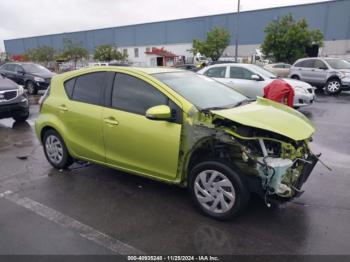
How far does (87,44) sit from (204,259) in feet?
257

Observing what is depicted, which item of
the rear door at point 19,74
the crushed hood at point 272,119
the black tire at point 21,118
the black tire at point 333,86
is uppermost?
the crushed hood at point 272,119

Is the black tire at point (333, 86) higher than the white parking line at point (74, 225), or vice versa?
the black tire at point (333, 86)

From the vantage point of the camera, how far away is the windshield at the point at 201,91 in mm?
3865

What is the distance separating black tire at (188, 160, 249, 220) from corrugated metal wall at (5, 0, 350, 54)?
5229cm

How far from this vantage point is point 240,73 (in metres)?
10.6

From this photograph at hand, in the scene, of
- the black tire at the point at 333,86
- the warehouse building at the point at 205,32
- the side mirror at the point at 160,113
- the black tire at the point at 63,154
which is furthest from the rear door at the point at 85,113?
the warehouse building at the point at 205,32

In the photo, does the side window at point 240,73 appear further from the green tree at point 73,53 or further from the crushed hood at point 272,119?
the green tree at point 73,53

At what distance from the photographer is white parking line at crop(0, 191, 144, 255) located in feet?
9.92

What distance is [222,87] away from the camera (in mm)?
4680

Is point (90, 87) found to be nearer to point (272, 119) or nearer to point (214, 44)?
point (272, 119)

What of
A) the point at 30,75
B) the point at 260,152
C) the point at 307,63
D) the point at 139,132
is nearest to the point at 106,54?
the point at 30,75

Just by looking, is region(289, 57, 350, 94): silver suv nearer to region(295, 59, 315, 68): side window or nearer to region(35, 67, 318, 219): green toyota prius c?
region(295, 59, 315, 68): side window

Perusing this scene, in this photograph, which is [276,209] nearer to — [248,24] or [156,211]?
[156,211]

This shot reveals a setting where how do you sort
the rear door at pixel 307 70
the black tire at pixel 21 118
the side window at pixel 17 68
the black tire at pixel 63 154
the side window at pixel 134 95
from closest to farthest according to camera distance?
the side window at pixel 134 95 → the black tire at pixel 63 154 → the black tire at pixel 21 118 → the rear door at pixel 307 70 → the side window at pixel 17 68
